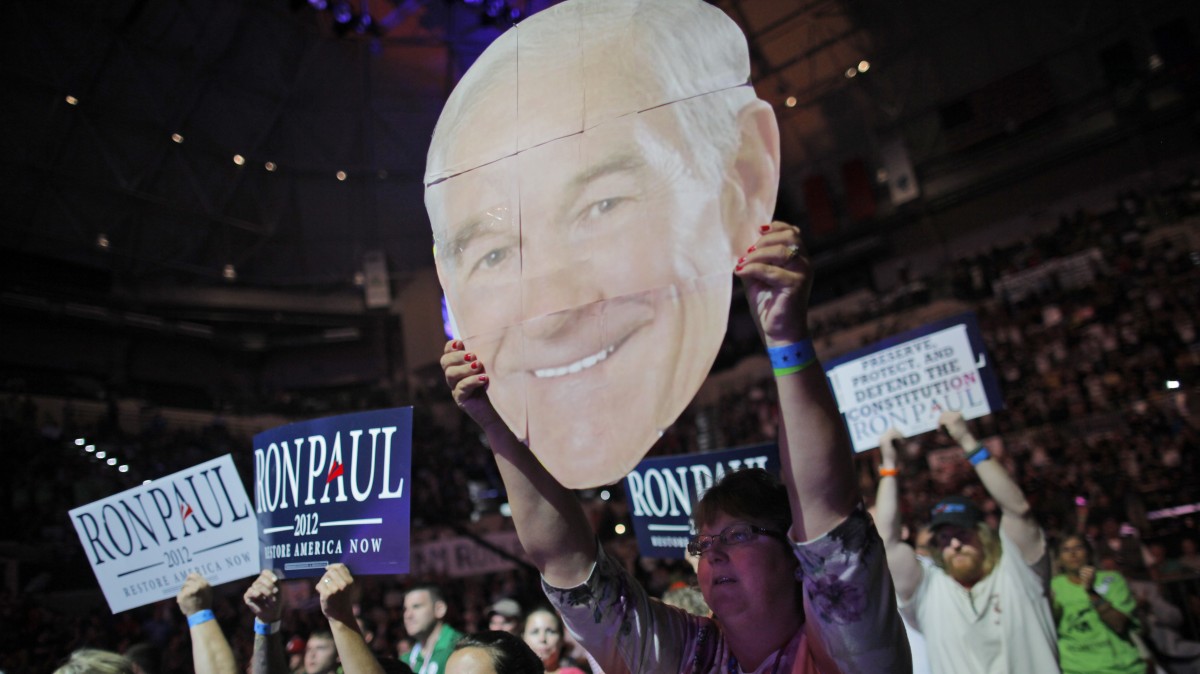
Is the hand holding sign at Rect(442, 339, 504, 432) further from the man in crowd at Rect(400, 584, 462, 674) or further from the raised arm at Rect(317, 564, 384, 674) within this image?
the man in crowd at Rect(400, 584, 462, 674)

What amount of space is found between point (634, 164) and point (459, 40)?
1223cm

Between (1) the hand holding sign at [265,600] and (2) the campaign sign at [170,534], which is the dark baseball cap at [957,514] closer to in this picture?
(1) the hand holding sign at [265,600]

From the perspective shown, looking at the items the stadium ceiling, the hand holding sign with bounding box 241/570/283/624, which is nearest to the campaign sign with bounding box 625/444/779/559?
the hand holding sign with bounding box 241/570/283/624

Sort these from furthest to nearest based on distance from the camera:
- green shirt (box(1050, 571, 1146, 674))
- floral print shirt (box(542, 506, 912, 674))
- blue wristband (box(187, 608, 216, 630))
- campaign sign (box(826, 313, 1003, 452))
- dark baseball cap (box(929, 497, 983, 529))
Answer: green shirt (box(1050, 571, 1146, 674)) → campaign sign (box(826, 313, 1003, 452)) → dark baseball cap (box(929, 497, 983, 529)) → blue wristband (box(187, 608, 216, 630)) → floral print shirt (box(542, 506, 912, 674))

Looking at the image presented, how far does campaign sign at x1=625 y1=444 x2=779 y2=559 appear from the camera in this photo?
3072 millimetres

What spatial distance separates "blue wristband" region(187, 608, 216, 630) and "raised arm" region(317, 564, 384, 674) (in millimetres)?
637

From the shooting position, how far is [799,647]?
1.31m

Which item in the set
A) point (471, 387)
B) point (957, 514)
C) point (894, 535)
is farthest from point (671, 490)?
point (471, 387)

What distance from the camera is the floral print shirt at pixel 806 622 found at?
1.16m

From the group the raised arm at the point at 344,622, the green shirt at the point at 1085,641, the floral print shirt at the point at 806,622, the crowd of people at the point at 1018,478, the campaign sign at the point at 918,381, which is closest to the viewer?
the floral print shirt at the point at 806,622

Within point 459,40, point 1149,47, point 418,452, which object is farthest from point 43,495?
point 1149,47

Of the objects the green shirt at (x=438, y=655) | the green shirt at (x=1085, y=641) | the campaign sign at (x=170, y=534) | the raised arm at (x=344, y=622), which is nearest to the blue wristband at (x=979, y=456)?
Result: the green shirt at (x=1085, y=641)

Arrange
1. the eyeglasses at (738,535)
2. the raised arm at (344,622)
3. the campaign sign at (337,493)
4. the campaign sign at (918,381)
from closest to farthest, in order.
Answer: the eyeglasses at (738,535), the raised arm at (344,622), the campaign sign at (337,493), the campaign sign at (918,381)

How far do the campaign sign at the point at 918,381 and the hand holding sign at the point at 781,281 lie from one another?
7.56 ft
